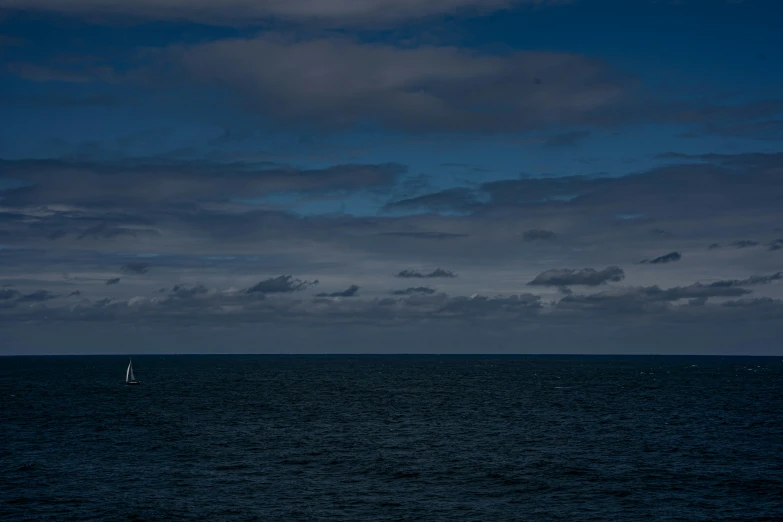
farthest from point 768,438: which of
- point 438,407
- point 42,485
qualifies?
point 42,485

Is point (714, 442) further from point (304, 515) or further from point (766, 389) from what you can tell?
point (766, 389)

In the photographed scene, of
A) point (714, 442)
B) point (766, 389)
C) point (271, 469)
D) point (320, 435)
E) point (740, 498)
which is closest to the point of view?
point (740, 498)

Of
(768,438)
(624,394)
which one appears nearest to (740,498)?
(768,438)

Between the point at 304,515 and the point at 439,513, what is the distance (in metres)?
11.2

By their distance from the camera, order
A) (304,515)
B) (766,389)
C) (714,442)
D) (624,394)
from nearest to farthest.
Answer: (304,515)
(714,442)
(624,394)
(766,389)

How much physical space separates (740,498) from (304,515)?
39.1 m

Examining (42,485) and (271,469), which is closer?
(42,485)

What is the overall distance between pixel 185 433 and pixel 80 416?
31.5 meters

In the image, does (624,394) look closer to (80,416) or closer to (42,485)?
(80,416)

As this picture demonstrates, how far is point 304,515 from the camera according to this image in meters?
58.7

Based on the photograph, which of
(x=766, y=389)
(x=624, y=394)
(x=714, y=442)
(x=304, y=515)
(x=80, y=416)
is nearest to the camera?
(x=304, y=515)

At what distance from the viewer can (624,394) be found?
175 metres

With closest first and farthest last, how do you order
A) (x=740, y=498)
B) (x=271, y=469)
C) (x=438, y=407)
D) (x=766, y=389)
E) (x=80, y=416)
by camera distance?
1. (x=740, y=498)
2. (x=271, y=469)
3. (x=80, y=416)
4. (x=438, y=407)
5. (x=766, y=389)

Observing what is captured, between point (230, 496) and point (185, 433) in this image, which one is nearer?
point (230, 496)
